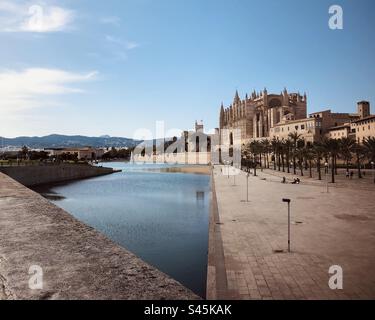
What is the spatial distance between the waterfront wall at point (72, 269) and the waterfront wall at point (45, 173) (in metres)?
54.4

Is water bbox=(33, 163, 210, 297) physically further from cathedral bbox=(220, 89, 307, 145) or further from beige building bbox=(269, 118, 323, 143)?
cathedral bbox=(220, 89, 307, 145)

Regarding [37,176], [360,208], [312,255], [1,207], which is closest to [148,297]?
[1,207]

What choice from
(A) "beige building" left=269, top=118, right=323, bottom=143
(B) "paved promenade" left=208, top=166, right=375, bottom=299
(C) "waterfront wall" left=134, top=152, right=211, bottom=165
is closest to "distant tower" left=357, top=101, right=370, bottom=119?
(A) "beige building" left=269, top=118, right=323, bottom=143

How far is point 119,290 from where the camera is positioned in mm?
4219

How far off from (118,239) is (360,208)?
55.4 feet

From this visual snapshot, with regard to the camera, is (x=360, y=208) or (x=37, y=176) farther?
(x=37, y=176)

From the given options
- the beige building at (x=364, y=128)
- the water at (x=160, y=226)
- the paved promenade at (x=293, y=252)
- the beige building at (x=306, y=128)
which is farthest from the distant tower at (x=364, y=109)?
the paved promenade at (x=293, y=252)

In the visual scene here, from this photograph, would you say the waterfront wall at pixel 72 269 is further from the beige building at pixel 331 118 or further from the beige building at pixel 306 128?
the beige building at pixel 331 118

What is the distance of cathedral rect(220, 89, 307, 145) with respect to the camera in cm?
11950

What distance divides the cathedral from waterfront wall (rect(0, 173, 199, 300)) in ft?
353

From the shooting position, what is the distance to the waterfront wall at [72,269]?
13.7 feet

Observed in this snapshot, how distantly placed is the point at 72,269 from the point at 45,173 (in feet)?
216
